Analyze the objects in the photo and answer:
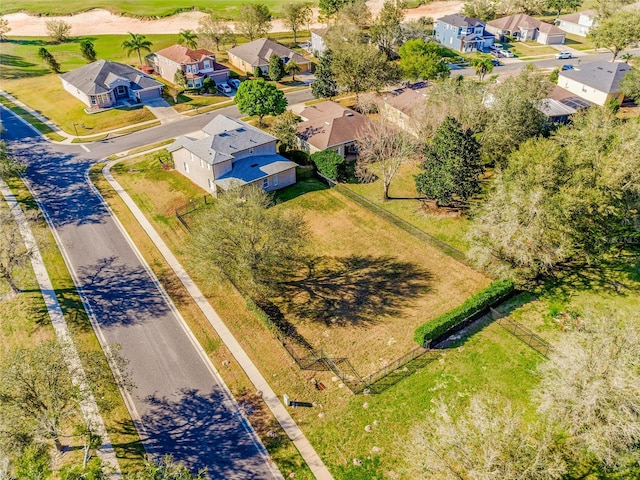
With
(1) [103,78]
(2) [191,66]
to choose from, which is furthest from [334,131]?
(1) [103,78]

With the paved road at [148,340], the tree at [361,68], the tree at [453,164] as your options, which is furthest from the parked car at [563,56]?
the paved road at [148,340]

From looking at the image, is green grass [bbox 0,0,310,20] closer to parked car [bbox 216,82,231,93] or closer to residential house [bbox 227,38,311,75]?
residential house [bbox 227,38,311,75]

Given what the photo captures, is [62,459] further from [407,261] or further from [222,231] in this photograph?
[407,261]

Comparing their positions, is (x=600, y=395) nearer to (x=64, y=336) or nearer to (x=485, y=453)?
(x=485, y=453)

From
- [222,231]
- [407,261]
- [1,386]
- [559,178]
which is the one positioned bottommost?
[407,261]

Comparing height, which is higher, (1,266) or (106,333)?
(1,266)

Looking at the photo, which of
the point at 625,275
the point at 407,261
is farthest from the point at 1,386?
the point at 625,275

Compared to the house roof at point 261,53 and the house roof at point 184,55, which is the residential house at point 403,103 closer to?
the house roof at point 261,53
